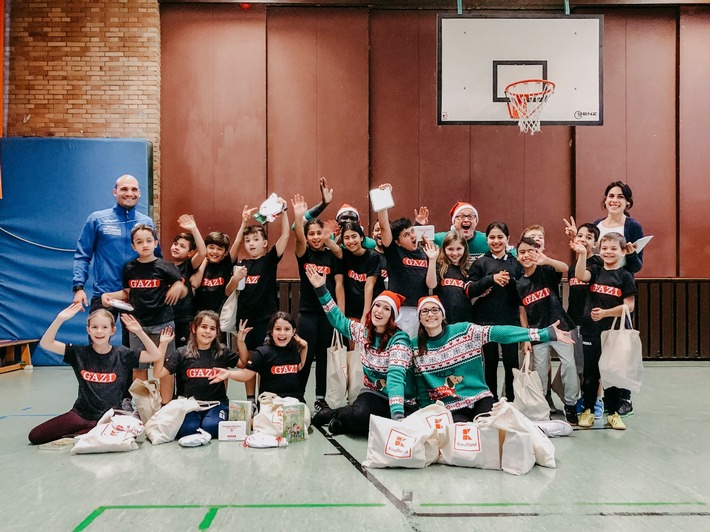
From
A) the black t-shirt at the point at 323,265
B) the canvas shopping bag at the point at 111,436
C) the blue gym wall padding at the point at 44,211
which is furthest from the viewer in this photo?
the blue gym wall padding at the point at 44,211

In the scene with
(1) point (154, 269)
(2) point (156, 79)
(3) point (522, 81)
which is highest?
(2) point (156, 79)

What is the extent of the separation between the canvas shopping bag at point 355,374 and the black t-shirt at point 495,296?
40.1 inches

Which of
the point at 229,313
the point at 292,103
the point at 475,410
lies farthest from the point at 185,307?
the point at 292,103

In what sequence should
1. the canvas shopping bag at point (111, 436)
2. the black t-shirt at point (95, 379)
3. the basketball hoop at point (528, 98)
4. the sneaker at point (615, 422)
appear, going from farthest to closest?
the basketball hoop at point (528, 98) → the sneaker at point (615, 422) → the black t-shirt at point (95, 379) → the canvas shopping bag at point (111, 436)

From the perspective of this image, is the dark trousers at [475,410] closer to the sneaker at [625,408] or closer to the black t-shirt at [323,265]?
the sneaker at [625,408]

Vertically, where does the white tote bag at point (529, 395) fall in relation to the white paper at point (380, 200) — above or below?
below

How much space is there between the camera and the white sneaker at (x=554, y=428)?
4137 millimetres

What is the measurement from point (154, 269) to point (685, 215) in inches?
297

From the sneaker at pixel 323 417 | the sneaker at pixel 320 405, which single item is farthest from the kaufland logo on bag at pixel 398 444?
the sneaker at pixel 320 405

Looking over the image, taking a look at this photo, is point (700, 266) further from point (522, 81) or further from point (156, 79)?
point (156, 79)

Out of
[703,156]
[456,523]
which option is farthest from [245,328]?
[703,156]

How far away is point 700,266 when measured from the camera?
8414mm

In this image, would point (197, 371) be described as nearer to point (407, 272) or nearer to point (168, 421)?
point (168, 421)

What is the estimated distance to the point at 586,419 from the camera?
14.5 feet
